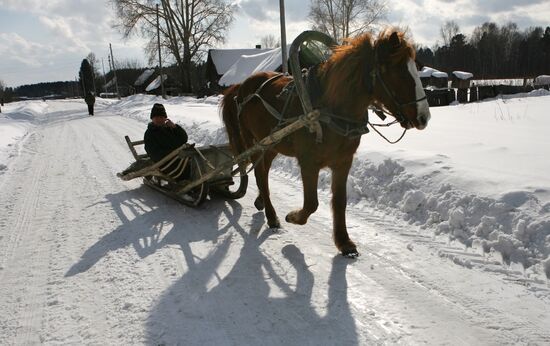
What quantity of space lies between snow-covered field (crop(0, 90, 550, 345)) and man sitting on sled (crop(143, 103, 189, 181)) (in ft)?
1.58

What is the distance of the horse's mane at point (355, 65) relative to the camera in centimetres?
334

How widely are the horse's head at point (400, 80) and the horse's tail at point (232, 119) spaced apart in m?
2.56

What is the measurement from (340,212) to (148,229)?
228 cm

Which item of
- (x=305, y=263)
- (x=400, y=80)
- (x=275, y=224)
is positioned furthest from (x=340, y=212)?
(x=400, y=80)

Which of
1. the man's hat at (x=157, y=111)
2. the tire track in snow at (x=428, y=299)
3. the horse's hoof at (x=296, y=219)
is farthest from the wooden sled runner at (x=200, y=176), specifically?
the tire track in snow at (x=428, y=299)

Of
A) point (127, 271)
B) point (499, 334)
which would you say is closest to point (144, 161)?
point (127, 271)

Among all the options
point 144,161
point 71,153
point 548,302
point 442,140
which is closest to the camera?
point 548,302

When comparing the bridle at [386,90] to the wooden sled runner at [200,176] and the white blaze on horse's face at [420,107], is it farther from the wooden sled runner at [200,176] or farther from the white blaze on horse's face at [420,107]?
the wooden sled runner at [200,176]

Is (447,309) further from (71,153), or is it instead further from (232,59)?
(232,59)

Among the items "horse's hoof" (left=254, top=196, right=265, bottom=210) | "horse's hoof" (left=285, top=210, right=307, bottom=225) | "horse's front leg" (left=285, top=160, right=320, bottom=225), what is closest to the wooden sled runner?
"horse's hoof" (left=254, top=196, right=265, bottom=210)

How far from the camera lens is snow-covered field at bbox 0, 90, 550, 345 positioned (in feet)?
9.55

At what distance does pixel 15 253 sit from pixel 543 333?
4.74 metres

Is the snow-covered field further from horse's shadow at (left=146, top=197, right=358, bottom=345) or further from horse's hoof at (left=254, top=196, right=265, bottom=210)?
horse's hoof at (left=254, top=196, right=265, bottom=210)

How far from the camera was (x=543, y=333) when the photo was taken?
107 inches
